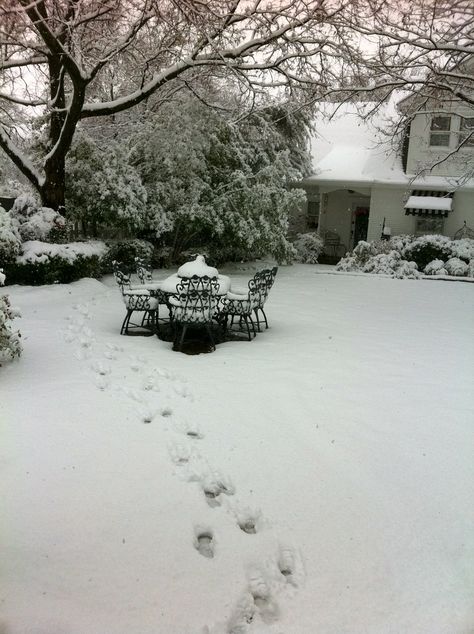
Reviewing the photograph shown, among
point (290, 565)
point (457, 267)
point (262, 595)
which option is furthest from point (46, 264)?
point (457, 267)

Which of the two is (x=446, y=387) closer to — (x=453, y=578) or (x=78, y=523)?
(x=453, y=578)

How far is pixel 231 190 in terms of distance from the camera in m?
15.6

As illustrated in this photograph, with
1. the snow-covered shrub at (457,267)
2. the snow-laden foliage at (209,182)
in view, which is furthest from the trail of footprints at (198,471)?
the snow-covered shrub at (457,267)

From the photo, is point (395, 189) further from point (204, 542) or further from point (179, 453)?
point (204, 542)

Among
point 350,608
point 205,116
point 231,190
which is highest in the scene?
point 205,116

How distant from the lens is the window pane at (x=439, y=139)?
1939 cm

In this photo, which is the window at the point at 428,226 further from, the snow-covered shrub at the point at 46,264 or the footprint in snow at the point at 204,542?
the footprint in snow at the point at 204,542

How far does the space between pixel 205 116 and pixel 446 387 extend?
11547 millimetres

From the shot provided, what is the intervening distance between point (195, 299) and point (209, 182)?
942 centimetres

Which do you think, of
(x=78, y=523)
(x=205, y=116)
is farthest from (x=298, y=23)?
(x=78, y=523)

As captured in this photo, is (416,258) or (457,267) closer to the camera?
(457,267)

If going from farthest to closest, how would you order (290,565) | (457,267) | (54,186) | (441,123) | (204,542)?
1. (441,123)
2. (457,267)
3. (54,186)
4. (204,542)
5. (290,565)

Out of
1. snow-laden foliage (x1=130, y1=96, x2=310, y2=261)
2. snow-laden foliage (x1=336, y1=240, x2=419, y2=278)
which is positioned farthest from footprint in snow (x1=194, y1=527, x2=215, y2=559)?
snow-laden foliage (x1=336, y1=240, x2=419, y2=278)

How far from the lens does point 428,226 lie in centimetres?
2019
